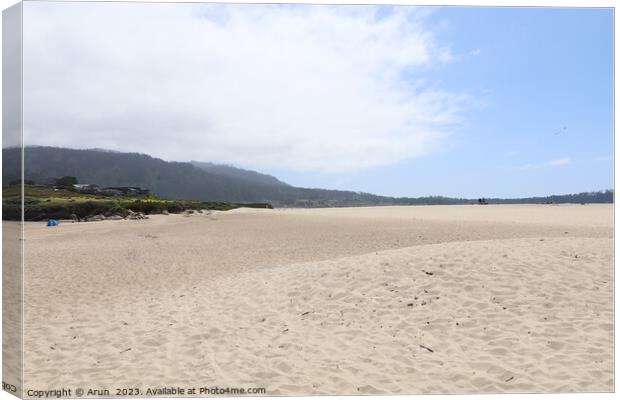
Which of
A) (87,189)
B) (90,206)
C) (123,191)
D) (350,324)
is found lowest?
(350,324)

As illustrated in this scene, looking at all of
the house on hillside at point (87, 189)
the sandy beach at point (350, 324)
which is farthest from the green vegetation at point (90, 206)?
the sandy beach at point (350, 324)

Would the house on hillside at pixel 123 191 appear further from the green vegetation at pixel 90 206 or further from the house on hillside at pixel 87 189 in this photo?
the green vegetation at pixel 90 206

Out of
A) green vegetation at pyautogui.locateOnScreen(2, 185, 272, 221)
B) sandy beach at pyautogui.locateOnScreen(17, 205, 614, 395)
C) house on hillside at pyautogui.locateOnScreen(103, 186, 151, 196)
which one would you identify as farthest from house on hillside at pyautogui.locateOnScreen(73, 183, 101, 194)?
sandy beach at pyautogui.locateOnScreen(17, 205, 614, 395)

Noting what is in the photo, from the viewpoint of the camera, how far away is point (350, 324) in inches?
298

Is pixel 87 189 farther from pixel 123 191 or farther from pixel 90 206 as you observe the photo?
pixel 90 206

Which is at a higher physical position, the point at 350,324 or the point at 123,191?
the point at 123,191

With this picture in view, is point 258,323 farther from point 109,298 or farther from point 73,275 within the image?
point 73,275

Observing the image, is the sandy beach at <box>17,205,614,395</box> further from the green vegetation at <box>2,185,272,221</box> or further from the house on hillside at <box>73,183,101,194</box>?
the house on hillside at <box>73,183,101,194</box>

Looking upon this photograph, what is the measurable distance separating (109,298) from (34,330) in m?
2.73

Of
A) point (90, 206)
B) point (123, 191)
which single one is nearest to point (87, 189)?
point (123, 191)

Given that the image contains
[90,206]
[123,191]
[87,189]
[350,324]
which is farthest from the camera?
[123,191]

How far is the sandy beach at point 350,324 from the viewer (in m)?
5.59

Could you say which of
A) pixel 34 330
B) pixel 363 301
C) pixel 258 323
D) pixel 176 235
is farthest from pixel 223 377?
pixel 176 235

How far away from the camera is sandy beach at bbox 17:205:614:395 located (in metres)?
5.59
